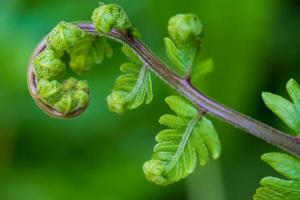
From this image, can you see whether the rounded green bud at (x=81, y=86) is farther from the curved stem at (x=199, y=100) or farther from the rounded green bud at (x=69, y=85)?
the curved stem at (x=199, y=100)

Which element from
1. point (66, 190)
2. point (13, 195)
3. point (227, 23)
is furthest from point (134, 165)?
point (227, 23)

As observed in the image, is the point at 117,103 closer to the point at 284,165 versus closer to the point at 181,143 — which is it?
the point at 181,143

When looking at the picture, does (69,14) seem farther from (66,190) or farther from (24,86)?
(66,190)

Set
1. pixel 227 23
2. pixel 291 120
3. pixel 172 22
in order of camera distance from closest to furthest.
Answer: pixel 172 22 → pixel 291 120 → pixel 227 23

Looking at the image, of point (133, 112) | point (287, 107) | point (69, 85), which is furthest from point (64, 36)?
point (133, 112)

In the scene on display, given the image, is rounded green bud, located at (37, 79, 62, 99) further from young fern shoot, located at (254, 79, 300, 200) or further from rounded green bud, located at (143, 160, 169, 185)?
young fern shoot, located at (254, 79, 300, 200)

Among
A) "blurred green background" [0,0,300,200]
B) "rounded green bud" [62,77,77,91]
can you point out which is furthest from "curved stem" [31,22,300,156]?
"blurred green background" [0,0,300,200]

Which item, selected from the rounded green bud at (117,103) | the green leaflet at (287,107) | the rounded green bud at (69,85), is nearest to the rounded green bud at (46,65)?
the rounded green bud at (69,85)
